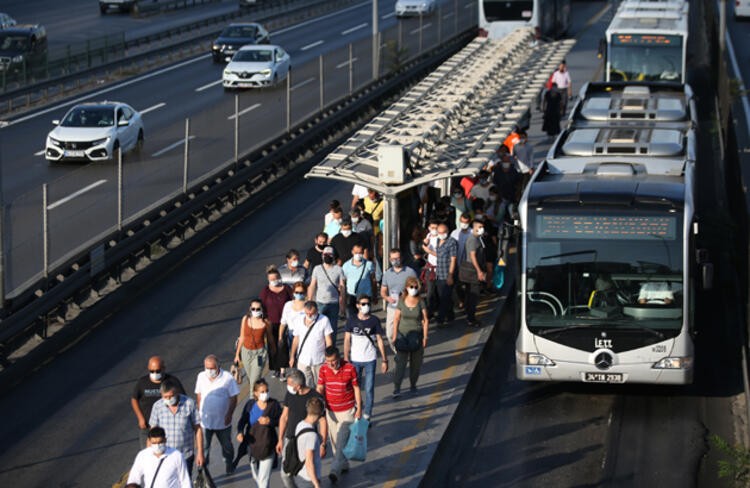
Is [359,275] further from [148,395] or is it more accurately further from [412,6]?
[412,6]

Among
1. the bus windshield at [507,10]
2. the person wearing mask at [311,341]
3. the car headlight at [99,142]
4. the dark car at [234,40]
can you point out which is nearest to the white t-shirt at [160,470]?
the person wearing mask at [311,341]

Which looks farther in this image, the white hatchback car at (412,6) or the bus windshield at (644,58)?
the white hatchback car at (412,6)

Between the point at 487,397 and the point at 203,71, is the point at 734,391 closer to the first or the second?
the point at 487,397

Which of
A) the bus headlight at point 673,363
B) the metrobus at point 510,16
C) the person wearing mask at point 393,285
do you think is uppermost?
the metrobus at point 510,16

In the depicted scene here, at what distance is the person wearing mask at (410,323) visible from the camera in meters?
17.6

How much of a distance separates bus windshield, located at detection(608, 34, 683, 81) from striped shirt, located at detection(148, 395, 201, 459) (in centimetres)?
2687

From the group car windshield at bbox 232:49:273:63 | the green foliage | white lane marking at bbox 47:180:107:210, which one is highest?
car windshield at bbox 232:49:273:63

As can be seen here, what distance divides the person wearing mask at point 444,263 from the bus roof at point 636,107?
533 centimetres

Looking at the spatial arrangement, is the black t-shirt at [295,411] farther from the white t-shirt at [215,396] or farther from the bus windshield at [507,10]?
the bus windshield at [507,10]

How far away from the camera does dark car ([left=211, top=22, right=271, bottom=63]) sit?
170 ft

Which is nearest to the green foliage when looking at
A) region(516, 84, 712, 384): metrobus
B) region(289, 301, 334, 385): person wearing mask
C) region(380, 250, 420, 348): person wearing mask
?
region(516, 84, 712, 384): metrobus

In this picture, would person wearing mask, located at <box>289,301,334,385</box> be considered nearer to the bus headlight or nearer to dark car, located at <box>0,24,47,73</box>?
the bus headlight

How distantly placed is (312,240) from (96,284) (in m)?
5.74

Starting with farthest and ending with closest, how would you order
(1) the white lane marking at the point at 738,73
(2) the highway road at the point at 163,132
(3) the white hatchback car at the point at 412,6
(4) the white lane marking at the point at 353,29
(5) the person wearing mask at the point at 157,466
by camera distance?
(3) the white hatchback car at the point at 412,6 → (4) the white lane marking at the point at 353,29 → (1) the white lane marking at the point at 738,73 → (2) the highway road at the point at 163,132 → (5) the person wearing mask at the point at 157,466
